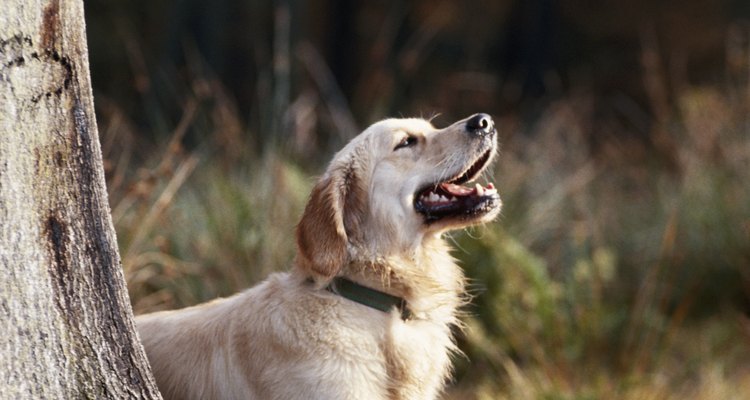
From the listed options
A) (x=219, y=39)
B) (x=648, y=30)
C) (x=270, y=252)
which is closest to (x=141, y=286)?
(x=270, y=252)

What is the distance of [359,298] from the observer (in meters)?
3.71

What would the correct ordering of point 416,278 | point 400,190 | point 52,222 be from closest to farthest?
point 52,222
point 416,278
point 400,190

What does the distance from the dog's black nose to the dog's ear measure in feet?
1.62

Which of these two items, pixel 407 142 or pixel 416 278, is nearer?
pixel 416 278

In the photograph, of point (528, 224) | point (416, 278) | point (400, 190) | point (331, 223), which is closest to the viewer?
point (331, 223)

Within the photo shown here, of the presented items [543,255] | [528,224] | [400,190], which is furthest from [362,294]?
[543,255]

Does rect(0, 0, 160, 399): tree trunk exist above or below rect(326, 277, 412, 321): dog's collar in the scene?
above

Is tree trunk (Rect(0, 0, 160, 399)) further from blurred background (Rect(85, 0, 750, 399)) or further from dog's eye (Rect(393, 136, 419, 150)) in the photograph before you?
blurred background (Rect(85, 0, 750, 399))

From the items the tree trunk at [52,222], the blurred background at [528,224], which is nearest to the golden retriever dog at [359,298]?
the tree trunk at [52,222]

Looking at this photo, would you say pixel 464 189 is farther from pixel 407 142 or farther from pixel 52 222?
pixel 52 222

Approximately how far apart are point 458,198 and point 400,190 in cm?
23

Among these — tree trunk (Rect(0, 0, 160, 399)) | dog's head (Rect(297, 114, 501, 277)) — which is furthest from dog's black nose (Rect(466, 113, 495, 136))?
tree trunk (Rect(0, 0, 160, 399))

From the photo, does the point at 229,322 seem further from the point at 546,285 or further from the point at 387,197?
the point at 546,285

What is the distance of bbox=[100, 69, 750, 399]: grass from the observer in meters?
5.18
